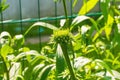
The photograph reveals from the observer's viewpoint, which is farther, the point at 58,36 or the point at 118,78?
the point at 118,78

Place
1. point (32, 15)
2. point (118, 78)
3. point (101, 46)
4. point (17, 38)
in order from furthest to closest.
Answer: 1. point (32, 15)
2. point (101, 46)
3. point (17, 38)
4. point (118, 78)

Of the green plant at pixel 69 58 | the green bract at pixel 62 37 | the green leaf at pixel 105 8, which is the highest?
the green leaf at pixel 105 8

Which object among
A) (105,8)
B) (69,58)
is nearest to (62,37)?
(69,58)

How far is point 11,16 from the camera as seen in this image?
7.92 metres

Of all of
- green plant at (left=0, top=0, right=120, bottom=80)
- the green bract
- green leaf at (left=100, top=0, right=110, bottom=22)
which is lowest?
green plant at (left=0, top=0, right=120, bottom=80)

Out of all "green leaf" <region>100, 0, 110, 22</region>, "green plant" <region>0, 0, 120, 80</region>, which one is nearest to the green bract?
"green plant" <region>0, 0, 120, 80</region>

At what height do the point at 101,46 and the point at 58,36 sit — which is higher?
the point at 58,36

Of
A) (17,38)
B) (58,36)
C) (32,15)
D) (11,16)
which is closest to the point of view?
(58,36)

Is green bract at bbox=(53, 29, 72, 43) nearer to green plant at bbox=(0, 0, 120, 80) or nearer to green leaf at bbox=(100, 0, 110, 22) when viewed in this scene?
green plant at bbox=(0, 0, 120, 80)

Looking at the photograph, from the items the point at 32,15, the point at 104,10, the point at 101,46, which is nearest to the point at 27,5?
the point at 32,15

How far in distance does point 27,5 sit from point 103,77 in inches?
276

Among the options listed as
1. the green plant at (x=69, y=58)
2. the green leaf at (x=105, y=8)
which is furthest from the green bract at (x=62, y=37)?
the green leaf at (x=105, y=8)

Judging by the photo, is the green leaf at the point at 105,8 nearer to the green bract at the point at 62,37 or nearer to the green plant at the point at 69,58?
the green plant at the point at 69,58

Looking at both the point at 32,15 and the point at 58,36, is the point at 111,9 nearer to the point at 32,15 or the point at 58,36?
the point at 58,36
